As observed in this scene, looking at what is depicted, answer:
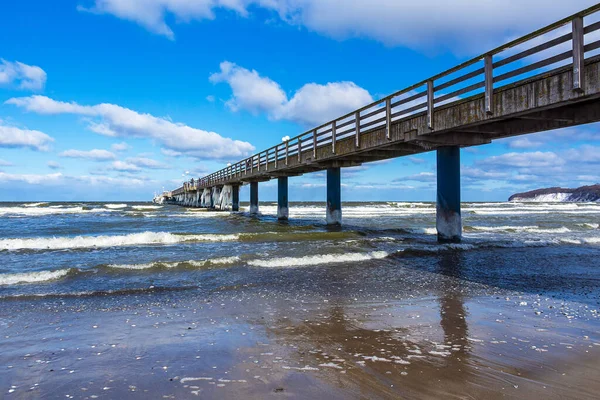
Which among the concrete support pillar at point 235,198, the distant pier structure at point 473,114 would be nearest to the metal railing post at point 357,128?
the distant pier structure at point 473,114

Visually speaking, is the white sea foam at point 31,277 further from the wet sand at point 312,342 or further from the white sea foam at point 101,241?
the white sea foam at point 101,241

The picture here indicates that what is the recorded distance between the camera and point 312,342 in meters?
5.02

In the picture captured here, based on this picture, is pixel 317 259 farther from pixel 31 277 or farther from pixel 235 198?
pixel 235 198

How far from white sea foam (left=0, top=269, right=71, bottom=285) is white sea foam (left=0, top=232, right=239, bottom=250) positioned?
6360 mm

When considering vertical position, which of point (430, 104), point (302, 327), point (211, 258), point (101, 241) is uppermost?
point (430, 104)

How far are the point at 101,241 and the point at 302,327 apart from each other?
46.9 feet

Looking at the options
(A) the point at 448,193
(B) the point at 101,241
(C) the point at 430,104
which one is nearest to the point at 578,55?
(C) the point at 430,104

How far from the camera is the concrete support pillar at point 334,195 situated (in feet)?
73.8

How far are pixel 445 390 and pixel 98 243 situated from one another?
16.6 m

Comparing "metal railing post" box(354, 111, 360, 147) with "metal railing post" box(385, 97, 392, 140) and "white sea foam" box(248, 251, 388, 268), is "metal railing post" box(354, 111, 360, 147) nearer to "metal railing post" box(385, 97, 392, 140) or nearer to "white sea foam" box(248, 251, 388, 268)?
"metal railing post" box(385, 97, 392, 140)

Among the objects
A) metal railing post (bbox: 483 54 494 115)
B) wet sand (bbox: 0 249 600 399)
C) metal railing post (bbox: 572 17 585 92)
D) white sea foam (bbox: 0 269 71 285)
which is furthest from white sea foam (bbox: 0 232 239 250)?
metal railing post (bbox: 572 17 585 92)

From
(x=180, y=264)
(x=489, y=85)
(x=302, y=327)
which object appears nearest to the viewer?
(x=302, y=327)

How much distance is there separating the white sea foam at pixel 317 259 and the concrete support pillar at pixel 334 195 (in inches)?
385

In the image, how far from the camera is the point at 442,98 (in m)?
10.5
